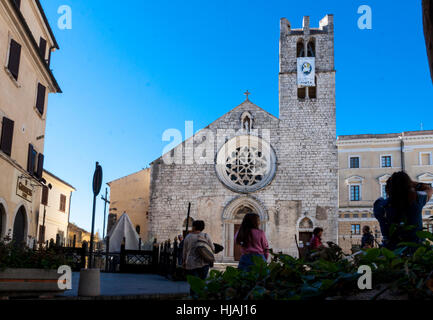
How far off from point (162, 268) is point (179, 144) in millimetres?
14261

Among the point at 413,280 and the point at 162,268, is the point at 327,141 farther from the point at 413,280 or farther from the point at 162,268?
the point at 413,280

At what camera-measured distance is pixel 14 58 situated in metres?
15.4

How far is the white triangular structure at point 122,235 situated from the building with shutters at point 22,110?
307cm

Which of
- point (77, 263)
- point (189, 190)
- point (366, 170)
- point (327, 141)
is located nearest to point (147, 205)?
point (189, 190)

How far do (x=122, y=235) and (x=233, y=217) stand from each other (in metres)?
9.91

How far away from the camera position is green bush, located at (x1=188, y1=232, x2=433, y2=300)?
1265 millimetres

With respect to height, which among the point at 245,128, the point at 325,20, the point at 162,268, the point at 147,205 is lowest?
the point at 162,268

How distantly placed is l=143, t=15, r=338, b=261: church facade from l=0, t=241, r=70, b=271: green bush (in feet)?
66.3

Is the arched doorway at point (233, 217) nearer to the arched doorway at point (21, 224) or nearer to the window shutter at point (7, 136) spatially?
the arched doorway at point (21, 224)

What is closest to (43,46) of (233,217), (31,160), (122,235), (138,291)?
(31,160)

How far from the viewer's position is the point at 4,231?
49.0ft

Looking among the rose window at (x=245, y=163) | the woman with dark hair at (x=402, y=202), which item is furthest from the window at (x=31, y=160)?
the woman with dark hair at (x=402, y=202)

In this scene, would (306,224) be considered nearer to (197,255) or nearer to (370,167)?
(370,167)

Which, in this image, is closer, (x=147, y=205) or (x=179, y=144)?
(x=179, y=144)
